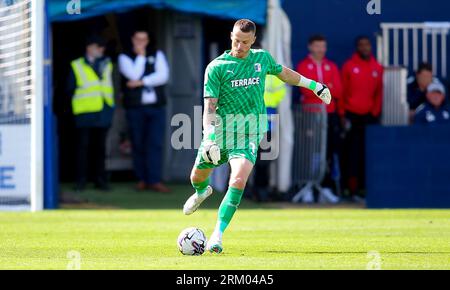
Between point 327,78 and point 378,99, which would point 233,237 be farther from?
point 378,99

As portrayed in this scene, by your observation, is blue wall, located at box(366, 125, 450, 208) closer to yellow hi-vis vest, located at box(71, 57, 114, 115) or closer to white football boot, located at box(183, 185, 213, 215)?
yellow hi-vis vest, located at box(71, 57, 114, 115)

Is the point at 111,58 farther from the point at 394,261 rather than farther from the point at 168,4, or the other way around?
the point at 394,261

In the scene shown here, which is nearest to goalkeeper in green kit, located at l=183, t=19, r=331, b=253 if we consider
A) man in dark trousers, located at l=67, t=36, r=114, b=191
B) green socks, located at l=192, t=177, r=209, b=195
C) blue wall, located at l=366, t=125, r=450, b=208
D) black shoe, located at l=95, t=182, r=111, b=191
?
green socks, located at l=192, t=177, r=209, b=195

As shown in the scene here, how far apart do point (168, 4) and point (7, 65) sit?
2.79 meters

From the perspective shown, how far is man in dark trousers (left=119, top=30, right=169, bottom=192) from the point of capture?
19.3 meters

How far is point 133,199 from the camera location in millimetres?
18906

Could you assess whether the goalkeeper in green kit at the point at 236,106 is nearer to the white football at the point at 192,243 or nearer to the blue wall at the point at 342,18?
the white football at the point at 192,243

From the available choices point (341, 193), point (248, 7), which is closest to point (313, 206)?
point (341, 193)

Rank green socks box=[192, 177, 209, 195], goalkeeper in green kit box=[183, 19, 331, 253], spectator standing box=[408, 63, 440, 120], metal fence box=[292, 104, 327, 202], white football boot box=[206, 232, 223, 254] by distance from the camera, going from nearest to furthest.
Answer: white football boot box=[206, 232, 223, 254], goalkeeper in green kit box=[183, 19, 331, 253], green socks box=[192, 177, 209, 195], spectator standing box=[408, 63, 440, 120], metal fence box=[292, 104, 327, 202]

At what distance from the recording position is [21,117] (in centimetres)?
1730

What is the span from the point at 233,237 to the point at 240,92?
207cm

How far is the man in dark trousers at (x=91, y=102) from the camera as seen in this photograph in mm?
19047

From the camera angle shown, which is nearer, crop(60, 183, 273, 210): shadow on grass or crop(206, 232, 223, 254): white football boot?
crop(206, 232, 223, 254): white football boot

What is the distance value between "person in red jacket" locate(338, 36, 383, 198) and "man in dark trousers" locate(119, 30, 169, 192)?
2940mm
